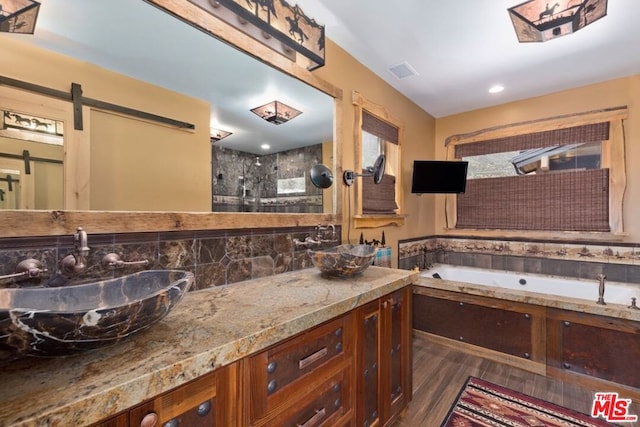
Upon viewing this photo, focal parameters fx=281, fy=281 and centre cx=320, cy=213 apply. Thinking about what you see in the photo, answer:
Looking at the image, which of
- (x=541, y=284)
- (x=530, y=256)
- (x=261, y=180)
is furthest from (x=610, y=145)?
(x=261, y=180)

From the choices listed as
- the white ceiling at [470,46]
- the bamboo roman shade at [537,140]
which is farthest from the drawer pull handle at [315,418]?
the bamboo roman shade at [537,140]

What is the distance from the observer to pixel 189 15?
1.33 m

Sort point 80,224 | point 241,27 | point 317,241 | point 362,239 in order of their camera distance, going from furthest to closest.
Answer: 1. point 362,239
2. point 317,241
3. point 241,27
4. point 80,224

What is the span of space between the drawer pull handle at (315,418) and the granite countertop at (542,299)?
196 cm

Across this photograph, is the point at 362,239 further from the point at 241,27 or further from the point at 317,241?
the point at 241,27

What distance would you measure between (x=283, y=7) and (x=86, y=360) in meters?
1.95

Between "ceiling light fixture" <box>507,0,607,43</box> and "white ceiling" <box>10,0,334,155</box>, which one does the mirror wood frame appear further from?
"ceiling light fixture" <box>507,0,607,43</box>

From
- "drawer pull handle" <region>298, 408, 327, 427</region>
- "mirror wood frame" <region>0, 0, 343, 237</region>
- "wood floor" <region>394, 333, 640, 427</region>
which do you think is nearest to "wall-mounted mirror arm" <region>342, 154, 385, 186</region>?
"mirror wood frame" <region>0, 0, 343, 237</region>

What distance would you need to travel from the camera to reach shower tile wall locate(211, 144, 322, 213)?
1.54 metres

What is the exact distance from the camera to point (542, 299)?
224cm

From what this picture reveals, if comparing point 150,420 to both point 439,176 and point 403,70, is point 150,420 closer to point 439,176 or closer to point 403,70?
point 403,70

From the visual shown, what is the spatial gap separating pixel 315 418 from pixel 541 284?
3118 millimetres

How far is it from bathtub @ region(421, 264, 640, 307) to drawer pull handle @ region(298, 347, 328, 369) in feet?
6.72

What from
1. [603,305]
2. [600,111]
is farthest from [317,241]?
[600,111]
